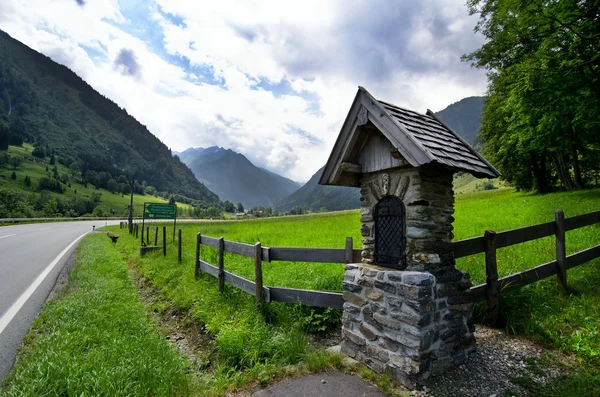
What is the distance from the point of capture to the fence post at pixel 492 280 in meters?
5.20

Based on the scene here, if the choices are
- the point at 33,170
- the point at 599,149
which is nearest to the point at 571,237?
the point at 599,149

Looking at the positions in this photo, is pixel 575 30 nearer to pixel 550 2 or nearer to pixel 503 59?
pixel 550 2

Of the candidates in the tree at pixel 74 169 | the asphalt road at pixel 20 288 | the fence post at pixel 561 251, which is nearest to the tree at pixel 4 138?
the tree at pixel 74 169

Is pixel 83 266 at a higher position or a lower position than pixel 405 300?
lower

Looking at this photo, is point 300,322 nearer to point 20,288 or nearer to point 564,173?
point 20,288

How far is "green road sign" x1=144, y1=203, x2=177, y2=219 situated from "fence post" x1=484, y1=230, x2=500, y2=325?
17376 millimetres

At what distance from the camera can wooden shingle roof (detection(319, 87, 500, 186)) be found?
3969mm

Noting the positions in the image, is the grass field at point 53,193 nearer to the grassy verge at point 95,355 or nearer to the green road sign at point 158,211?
the green road sign at point 158,211

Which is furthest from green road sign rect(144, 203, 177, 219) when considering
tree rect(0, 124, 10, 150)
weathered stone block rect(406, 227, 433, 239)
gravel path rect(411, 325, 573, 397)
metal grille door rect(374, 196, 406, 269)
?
tree rect(0, 124, 10, 150)

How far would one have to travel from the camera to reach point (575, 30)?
10.6 m

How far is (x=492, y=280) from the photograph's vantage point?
519 centimetres

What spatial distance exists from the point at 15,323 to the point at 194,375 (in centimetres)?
427

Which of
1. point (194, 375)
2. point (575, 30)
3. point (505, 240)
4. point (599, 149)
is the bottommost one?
point (194, 375)

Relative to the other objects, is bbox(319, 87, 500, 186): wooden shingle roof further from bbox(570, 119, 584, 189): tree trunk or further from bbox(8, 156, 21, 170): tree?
bbox(8, 156, 21, 170): tree
